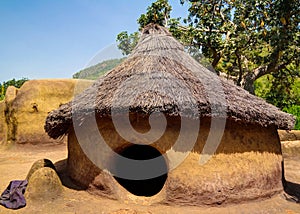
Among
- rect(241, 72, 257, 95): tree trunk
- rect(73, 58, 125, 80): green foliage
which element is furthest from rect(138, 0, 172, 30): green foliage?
rect(241, 72, 257, 95): tree trunk

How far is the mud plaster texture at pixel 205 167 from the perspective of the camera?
5.14 metres

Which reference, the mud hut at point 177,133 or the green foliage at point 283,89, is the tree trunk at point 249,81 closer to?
the green foliage at point 283,89

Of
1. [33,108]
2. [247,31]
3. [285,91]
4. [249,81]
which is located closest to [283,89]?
[285,91]

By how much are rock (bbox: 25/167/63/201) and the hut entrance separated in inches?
48.5

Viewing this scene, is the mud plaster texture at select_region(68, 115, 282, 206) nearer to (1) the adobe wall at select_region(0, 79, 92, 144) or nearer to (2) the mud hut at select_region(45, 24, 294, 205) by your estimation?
(2) the mud hut at select_region(45, 24, 294, 205)

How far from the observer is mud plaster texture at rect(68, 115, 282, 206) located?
514 cm

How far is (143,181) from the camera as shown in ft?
22.5

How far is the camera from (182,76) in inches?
227

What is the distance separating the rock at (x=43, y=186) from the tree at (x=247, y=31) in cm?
873

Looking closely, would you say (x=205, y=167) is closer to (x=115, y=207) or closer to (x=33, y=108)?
(x=115, y=207)

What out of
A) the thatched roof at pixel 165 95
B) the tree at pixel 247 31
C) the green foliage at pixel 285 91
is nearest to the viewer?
the thatched roof at pixel 165 95

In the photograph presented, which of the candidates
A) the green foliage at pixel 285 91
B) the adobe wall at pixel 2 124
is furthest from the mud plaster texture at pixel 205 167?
the green foliage at pixel 285 91

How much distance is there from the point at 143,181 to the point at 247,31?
8.38 meters

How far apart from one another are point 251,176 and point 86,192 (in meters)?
3.37
